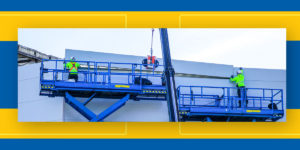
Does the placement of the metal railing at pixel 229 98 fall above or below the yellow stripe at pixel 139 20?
below

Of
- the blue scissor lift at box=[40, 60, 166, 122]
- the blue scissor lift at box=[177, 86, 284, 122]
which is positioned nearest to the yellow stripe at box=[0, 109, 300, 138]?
the blue scissor lift at box=[40, 60, 166, 122]

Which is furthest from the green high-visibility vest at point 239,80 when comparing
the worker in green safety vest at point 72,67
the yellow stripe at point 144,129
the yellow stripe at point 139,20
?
the worker in green safety vest at point 72,67

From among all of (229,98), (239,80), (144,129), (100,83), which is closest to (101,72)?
(100,83)

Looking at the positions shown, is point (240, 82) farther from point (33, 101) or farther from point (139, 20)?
point (33, 101)

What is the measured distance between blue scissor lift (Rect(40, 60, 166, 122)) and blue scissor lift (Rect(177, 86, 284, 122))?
105 cm

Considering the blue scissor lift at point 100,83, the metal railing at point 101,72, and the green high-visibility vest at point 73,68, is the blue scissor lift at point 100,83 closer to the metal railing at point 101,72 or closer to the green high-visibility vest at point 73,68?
the metal railing at point 101,72

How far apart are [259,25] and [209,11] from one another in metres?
1.66

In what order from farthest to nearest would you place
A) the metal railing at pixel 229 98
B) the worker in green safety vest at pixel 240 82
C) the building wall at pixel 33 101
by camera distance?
1. the worker in green safety vest at pixel 240 82
2. the metal railing at pixel 229 98
3. the building wall at pixel 33 101

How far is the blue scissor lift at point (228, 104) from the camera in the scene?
15828 mm

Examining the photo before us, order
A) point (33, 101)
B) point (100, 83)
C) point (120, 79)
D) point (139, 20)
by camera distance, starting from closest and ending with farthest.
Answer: point (139, 20), point (33, 101), point (100, 83), point (120, 79)

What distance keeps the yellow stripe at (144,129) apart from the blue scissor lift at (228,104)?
4.55 ft

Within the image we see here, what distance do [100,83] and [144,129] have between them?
7.39 ft

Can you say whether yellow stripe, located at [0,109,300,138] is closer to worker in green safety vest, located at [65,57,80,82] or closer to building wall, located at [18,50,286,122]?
building wall, located at [18,50,286,122]

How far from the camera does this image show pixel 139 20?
1396 centimetres
